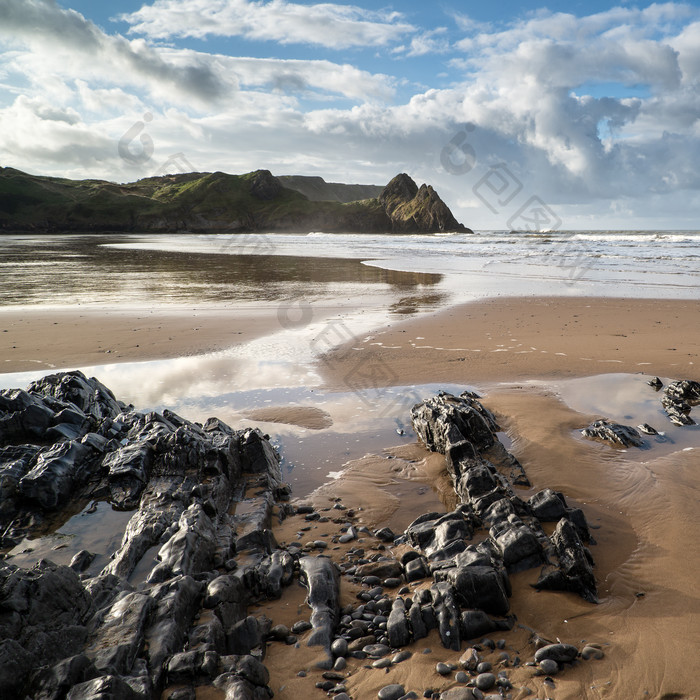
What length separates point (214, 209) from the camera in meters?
153

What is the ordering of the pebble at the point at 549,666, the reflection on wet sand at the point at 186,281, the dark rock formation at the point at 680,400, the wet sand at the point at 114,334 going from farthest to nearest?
the reflection on wet sand at the point at 186,281, the wet sand at the point at 114,334, the dark rock formation at the point at 680,400, the pebble at the point at 549,666

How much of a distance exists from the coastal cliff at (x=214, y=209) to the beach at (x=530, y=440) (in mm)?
121414

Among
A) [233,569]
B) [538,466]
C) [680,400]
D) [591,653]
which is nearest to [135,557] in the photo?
[233,569]

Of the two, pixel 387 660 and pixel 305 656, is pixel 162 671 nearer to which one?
pixel 305 656

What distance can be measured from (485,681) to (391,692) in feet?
2.13

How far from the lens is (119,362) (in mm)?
11391

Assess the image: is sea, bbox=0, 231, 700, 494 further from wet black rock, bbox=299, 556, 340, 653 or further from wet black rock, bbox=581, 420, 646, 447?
wet black rock, bbox=581, 420, 646, 447

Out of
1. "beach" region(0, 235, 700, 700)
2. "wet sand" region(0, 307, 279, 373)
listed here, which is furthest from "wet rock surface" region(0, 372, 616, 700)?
"wet sand" region(0, 307, 279, 373)

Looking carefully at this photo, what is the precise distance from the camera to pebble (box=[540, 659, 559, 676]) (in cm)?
318


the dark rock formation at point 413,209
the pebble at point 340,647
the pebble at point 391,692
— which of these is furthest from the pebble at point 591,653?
the dark rock formation at point 413,209

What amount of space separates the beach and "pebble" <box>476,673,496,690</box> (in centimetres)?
15

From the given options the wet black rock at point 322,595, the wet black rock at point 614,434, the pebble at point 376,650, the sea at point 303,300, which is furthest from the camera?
the sea at point 303,300

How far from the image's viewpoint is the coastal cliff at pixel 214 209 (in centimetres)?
13062

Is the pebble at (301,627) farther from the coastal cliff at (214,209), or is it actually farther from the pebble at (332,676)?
the coastal cliff at (214,209)
